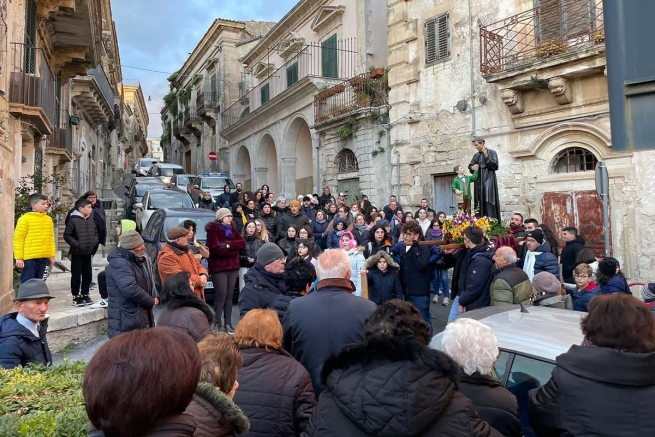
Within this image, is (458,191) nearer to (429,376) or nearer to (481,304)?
(481,304)

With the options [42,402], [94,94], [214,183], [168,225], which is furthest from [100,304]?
[94,94]

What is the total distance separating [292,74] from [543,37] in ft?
53.1

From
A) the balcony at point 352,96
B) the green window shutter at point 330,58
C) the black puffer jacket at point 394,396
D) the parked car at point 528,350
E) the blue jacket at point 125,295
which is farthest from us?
the green window shutter at point 330,58

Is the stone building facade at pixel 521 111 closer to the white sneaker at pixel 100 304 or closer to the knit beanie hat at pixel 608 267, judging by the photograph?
the knit beanie hat at pixel 608 267

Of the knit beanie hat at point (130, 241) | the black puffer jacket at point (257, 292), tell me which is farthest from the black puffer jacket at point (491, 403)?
the knit beanie hat at point (130, 241)

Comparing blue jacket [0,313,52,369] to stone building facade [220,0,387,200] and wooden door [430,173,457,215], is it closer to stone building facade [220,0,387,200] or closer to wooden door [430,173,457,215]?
wooden door [430,173,457,215]

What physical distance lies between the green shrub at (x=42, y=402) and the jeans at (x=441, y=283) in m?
7.48

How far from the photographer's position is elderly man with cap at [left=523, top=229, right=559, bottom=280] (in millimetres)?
7375

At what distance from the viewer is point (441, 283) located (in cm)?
1020

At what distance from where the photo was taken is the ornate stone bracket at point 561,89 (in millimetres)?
11703

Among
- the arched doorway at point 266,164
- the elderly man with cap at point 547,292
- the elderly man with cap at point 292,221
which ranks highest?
the arched doorway at point 266,164

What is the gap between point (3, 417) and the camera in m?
2.52

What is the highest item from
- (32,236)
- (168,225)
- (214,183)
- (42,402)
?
(214,183)

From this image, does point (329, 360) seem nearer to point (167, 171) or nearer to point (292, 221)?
point (292, 221)
